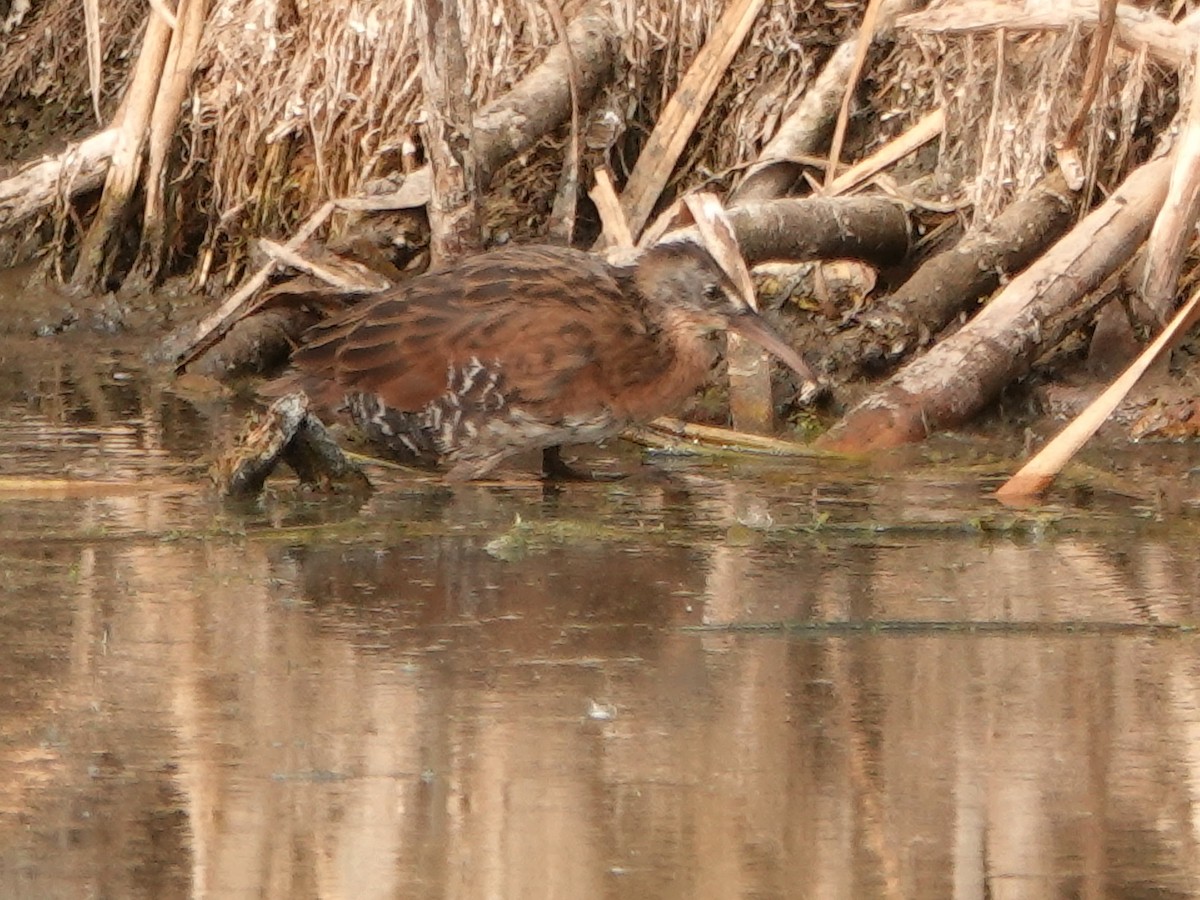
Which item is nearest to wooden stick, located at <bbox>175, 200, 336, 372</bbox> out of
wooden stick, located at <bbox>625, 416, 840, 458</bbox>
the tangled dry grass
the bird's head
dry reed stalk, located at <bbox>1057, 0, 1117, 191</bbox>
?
the tangled dry grass

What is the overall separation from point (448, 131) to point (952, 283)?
5.71 ft

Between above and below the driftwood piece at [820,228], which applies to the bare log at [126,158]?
above

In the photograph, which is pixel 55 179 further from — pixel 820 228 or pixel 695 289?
pixel 695 289

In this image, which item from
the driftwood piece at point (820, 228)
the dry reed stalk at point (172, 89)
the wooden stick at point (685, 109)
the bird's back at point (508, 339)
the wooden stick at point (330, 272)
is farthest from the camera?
the dry reed stalk at point (172, 89)

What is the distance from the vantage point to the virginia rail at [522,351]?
6324 millimetres

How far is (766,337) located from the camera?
6.77 meters

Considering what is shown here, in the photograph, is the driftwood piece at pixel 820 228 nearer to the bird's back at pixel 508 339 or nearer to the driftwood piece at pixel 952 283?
the driftwood piece at pixel 952 283

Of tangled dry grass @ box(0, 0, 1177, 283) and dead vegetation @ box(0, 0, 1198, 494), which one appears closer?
dead vegetation @ box(0, 0, 1198, 494)

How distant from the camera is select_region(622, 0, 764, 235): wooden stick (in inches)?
338

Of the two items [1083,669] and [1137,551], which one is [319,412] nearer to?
[1137,551]

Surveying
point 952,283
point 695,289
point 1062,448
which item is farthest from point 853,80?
point 1062,448

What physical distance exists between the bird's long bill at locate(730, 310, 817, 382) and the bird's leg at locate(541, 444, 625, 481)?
0.59 m

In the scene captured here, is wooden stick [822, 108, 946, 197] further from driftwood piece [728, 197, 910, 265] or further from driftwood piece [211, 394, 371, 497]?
driftwood piece [211, 394, 371, 497]

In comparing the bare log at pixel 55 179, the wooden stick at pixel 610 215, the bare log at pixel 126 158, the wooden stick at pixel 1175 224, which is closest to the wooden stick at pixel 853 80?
the wooden stick at pixel 610 215
